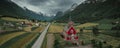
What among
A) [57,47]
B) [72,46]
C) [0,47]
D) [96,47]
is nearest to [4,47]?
[0,47]

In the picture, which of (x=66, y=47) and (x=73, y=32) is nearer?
(x=73, y=32)

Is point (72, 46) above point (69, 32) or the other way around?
the other way around

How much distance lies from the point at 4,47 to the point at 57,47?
43.7ft

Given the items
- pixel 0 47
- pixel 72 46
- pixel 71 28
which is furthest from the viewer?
pixel 72 46

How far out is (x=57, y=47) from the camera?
6253cm

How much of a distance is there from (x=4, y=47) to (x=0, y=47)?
1.56m

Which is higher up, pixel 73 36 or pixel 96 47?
pixel 73 36

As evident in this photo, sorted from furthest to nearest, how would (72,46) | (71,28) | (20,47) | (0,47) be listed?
(72,46), (20,47), (0,47), (71,28)

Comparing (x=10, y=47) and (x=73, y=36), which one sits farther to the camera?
(x=10, y=47)

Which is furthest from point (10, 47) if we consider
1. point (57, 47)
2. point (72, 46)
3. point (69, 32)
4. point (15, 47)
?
point (69, 32)

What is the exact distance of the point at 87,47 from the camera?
65.9m

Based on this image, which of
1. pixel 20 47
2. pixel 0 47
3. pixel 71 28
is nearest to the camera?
pixel 71 28

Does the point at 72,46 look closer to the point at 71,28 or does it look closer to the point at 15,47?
the point at 15,47

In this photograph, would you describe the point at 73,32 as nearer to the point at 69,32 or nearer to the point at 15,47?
the point at 69,32
